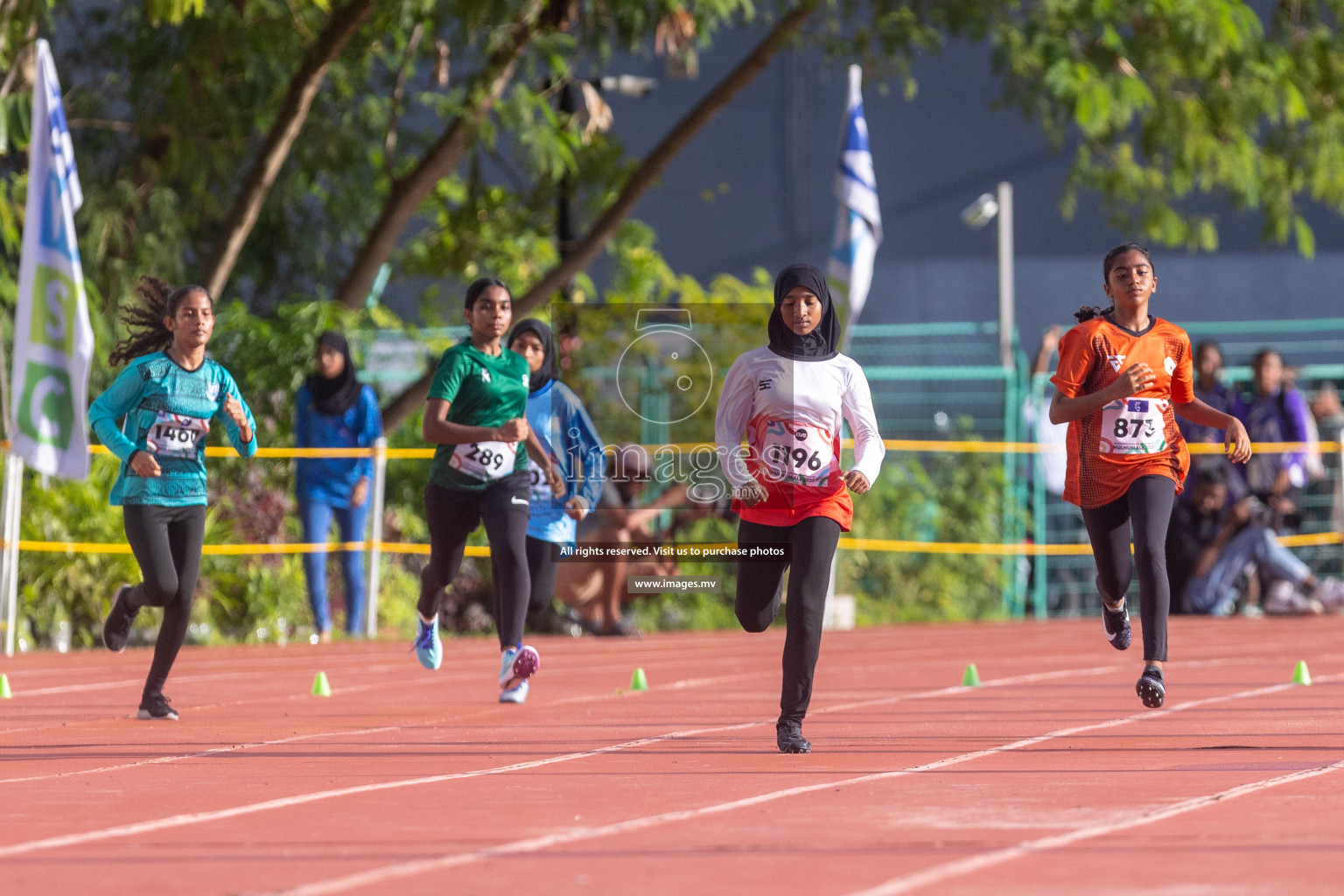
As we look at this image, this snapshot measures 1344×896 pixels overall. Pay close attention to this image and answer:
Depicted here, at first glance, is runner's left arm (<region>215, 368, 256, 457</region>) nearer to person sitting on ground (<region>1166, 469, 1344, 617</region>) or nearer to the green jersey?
the green jersey

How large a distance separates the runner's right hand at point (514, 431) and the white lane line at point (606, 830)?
267 centimetres

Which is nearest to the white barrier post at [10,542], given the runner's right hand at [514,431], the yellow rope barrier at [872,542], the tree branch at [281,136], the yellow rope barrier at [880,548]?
the yellow rope barrier at [872,542]

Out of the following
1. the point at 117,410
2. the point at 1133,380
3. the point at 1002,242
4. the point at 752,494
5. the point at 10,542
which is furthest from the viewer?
the point at 1002,242

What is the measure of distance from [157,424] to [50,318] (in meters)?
4.19

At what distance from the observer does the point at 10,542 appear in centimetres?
1364

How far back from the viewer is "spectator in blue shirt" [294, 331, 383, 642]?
49.2 ft

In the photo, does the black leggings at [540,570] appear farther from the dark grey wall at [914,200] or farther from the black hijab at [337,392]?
the dark grey wall at [914,200]

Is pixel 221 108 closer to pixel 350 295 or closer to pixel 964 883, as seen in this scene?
pixel 350 295

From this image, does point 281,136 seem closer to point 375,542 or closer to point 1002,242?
point 375,542

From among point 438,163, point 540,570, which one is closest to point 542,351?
point 540,570

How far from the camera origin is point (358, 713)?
989 cm

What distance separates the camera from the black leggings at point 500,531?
9750mm

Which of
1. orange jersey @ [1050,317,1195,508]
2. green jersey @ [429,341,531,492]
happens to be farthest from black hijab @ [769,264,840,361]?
green jersey @ [429,341,531,492]

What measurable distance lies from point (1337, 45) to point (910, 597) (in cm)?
614
